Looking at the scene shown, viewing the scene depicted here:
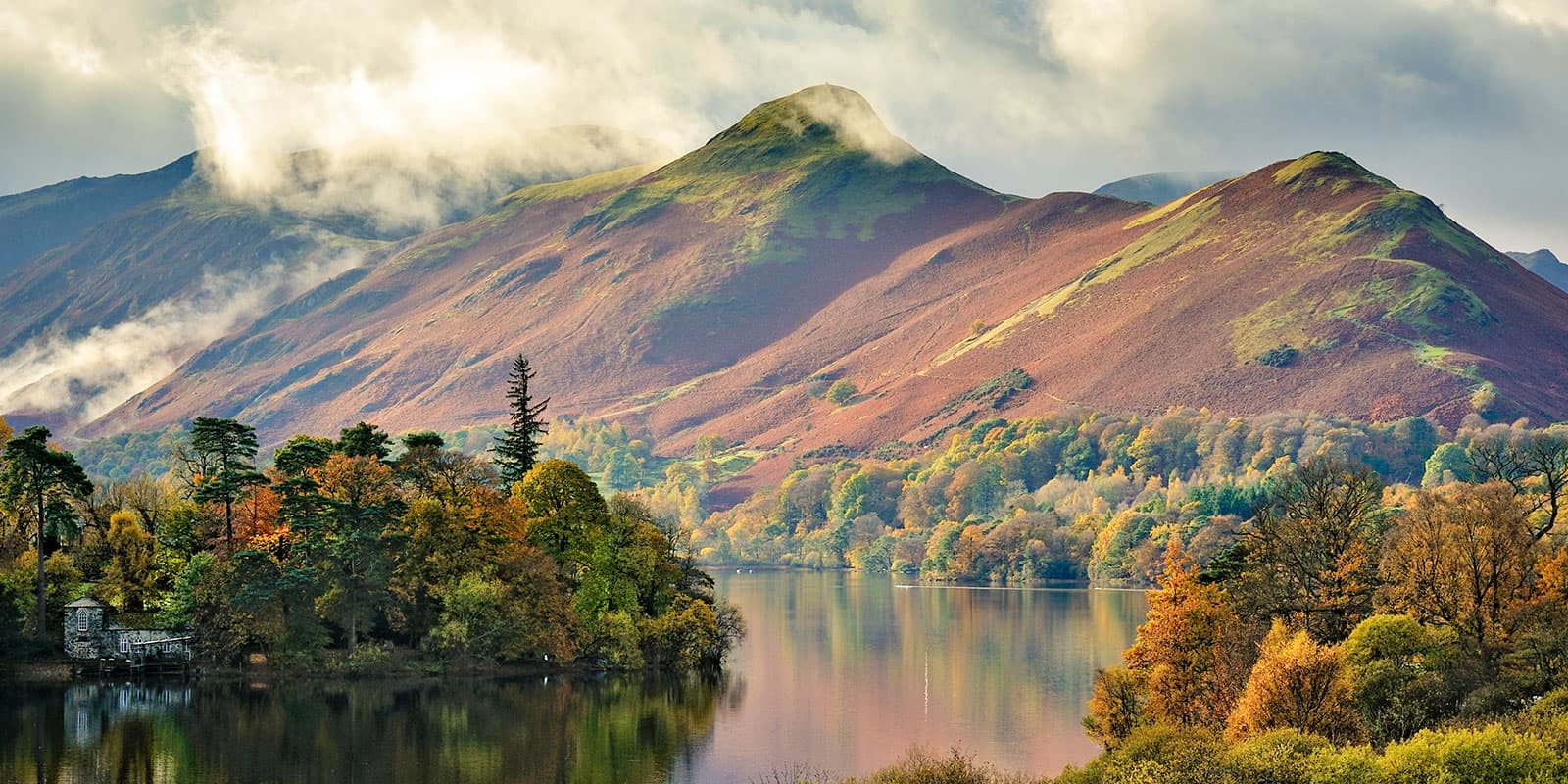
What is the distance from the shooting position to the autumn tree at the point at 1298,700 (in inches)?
1866

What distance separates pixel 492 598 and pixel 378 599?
18.7 ft

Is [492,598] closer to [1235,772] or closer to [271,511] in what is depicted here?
[271,511]

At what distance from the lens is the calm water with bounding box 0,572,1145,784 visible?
58.2 metres

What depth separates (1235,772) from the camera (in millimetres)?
40844

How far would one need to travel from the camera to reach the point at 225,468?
3376 inches

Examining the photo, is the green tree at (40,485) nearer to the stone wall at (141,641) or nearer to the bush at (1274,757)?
the stone wall at (141,641)

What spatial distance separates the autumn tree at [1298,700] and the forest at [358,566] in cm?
4029

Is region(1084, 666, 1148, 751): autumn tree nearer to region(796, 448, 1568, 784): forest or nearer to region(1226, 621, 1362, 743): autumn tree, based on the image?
region(796, 448, 1568, 784): forest

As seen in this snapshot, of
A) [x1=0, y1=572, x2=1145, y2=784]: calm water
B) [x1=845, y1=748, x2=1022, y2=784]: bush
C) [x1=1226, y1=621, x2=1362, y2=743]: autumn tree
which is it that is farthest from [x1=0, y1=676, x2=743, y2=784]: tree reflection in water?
[x1=1226, y1=621, x2=1362, y2=743]: autumn tree

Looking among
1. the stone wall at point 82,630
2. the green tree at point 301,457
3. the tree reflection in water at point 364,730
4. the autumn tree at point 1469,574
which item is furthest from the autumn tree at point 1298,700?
the stone wall at point 82,630

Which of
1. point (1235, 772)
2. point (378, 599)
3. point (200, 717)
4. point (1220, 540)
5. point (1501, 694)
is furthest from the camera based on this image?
point (1220, 540)

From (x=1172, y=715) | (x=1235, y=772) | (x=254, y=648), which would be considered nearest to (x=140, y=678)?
(x=254, y=648)

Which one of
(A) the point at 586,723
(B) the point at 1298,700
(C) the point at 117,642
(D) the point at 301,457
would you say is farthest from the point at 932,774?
(D) the point at 301,457

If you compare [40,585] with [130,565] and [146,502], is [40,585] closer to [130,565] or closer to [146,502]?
[130,565]
